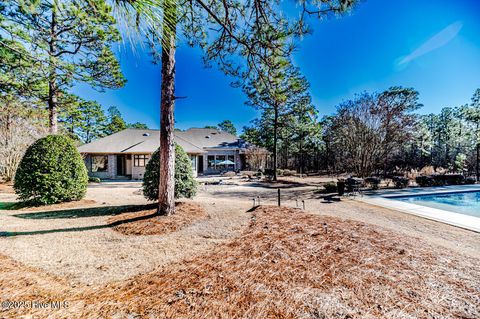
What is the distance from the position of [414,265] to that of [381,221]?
11.4 ft

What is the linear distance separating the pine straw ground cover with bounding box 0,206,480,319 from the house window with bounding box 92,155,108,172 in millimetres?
21221

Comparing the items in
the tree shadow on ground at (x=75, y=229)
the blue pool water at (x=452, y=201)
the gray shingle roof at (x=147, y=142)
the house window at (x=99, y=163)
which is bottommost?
the blue pool water at (x=452, y=201)

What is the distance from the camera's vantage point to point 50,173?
22.2 feet

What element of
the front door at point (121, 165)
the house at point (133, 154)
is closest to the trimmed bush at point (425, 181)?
the house at point (133, 154)

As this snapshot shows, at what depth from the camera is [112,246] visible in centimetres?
349

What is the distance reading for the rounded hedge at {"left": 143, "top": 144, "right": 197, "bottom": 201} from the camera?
6.33m

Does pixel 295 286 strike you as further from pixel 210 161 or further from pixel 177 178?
pixel 210 161

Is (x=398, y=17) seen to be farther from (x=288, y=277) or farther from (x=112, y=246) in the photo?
(x=112, y=246)

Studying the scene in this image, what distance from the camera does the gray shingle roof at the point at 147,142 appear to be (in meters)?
18.9

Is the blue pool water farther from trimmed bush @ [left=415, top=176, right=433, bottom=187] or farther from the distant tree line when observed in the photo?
the distant tree line

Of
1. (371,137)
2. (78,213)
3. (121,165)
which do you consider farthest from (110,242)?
(121,165)

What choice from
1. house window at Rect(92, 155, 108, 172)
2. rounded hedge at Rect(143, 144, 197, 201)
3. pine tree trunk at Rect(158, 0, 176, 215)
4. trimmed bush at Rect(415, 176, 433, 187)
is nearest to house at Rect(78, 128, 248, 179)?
house window at Rect(92, 155, 108, 172)

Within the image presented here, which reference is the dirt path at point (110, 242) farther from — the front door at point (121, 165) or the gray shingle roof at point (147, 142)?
Answer: the front door at point (121, 165)

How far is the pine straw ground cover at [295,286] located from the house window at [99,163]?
2122 centimetres
